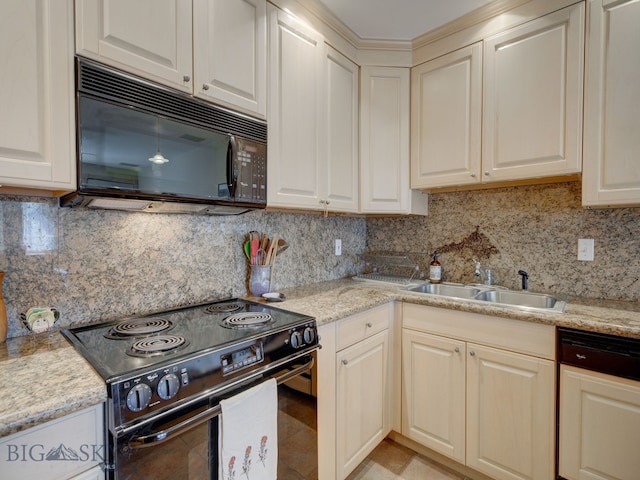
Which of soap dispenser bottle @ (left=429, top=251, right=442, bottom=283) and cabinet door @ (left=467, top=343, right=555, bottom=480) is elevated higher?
soap dispenser bottle @ (left=429, top=251, right=442, bottom=283)

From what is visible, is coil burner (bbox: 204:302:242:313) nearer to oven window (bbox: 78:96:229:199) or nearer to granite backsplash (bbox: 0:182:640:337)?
granite backsplash (bbox: 0:182:640:337)

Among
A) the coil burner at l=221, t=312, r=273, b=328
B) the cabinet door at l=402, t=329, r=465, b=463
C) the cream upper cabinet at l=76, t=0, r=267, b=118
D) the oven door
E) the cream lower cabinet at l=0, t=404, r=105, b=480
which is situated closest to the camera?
the cream lower cabinet at l=0, t=404, r=105, b=480

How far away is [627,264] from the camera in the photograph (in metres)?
1.66

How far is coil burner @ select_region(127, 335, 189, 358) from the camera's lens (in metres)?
0.96

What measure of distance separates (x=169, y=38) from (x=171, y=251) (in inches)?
35.0

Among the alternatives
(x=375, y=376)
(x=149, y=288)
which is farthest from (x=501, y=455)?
(x=149, y=288)

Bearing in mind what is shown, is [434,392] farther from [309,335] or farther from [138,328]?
[138,328]

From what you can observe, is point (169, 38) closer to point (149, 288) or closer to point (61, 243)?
point (61, 243)

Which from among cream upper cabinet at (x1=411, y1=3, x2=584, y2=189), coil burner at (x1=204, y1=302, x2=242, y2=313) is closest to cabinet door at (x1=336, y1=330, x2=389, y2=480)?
coil burner at (x1=204, y1=302, x2=242, y2=313)

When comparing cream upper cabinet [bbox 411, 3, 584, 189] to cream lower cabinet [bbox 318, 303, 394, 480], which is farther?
cream upper cabinet [bbox 411, 3, 584, 189]

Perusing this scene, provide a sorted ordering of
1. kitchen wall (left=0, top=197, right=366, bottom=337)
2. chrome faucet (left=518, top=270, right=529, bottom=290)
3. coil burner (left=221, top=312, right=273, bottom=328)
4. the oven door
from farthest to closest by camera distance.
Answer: chrome faucet (left=518, top=270, right=529, bottom=290) → coil burner (left=221, top=312, right=273, bottom=328) → kitchen wall (left=0, top=197, right=366, bottom=337) → the oven door

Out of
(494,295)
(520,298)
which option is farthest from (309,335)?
(520,298)

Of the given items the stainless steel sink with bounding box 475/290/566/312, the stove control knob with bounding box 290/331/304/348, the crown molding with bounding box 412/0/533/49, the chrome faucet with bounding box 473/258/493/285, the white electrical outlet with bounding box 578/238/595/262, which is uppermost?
the crown molding with bounding box 412/0/533/49

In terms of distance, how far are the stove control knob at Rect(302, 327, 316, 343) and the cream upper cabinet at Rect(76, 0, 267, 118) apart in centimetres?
100
